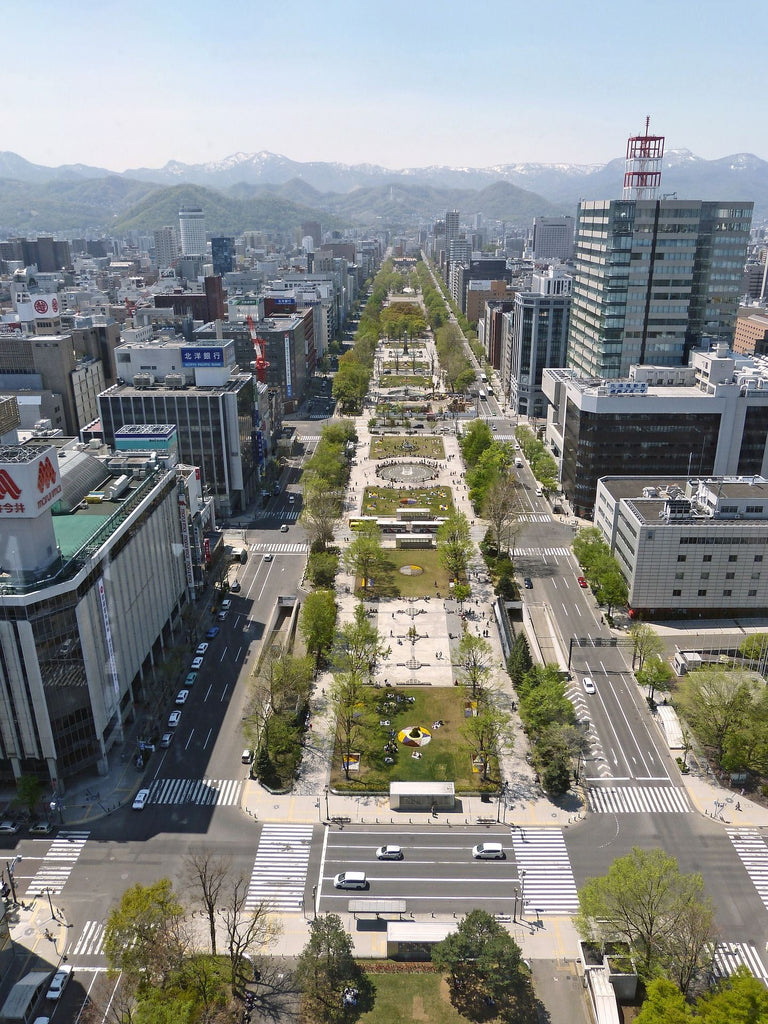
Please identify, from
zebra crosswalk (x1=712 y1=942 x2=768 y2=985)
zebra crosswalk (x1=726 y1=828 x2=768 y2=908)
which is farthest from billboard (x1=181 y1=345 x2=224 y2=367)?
zebra crosswalk (x1=712 y1=942 x2=768 y2=985)

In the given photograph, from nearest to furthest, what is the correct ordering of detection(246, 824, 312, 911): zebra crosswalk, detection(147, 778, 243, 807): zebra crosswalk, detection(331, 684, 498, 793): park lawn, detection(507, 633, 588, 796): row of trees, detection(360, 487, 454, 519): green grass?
detection(246, 824, 312, 911): zebra crosswalk < detection(147, 778, 243, 807): zebra crosswalk < detection(507, 633, 588, 796): row of trees < detection(331, 684, 498, 793): park lawn < detection(360, 487, 454, 519): green grass

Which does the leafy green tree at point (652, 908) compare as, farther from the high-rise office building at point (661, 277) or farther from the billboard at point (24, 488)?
the high-rise office building at point (661, 277)

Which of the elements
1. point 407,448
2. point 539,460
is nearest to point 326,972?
point 539,460

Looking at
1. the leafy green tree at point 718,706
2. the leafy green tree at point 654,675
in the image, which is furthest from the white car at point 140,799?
the leafy green tree at point 654,675

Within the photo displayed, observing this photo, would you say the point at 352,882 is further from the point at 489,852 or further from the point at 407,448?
the point at 407,448

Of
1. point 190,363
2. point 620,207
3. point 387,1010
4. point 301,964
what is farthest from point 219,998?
point 620,207

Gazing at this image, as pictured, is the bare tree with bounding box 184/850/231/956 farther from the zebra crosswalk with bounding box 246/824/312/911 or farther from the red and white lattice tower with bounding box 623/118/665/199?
the red and white lattice tower with bounding box 623/118/665/199

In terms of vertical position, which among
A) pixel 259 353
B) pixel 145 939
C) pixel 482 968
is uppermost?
pixel 259 353

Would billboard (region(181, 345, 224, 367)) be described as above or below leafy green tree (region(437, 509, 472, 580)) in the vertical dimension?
above
